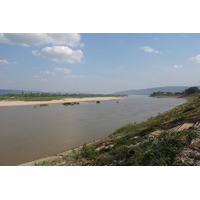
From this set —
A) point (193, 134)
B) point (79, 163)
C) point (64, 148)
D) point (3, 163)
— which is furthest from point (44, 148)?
point (193, 134)

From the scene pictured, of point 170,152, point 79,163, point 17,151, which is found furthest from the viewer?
point 17,151

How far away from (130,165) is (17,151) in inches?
282

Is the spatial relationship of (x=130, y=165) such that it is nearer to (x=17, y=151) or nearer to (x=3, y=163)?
(x=3, y=163)

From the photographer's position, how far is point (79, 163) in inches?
184

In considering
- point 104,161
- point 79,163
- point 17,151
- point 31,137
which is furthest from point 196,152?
point 31,137

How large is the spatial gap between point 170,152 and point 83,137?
7.46m

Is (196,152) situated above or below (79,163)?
above

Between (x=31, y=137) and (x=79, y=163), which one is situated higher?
(x=79, y=163)

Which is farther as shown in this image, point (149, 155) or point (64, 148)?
point (64, 148)

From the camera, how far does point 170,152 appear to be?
3684mm
